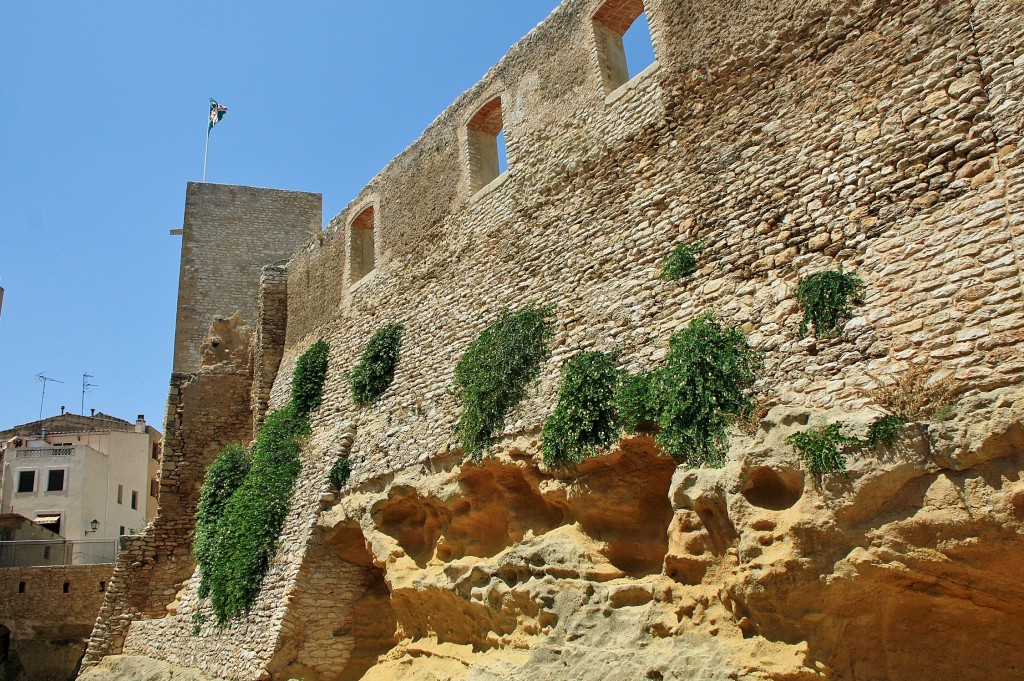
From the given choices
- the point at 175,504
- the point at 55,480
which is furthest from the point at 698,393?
the point at 55,480

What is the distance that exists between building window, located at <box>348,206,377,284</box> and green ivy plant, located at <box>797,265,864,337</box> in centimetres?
994

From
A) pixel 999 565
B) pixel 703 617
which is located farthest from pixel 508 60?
pixel 999 565

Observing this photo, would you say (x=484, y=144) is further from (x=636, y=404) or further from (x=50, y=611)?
(x=50, y=611)

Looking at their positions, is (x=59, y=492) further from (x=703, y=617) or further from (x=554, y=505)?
(x=703, y=617)

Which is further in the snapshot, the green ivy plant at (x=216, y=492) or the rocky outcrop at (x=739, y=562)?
the green ivy plant at (x=216, y=492)

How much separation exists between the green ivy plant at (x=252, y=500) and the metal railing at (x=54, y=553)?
10.4 m

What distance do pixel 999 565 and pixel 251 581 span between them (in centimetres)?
1064

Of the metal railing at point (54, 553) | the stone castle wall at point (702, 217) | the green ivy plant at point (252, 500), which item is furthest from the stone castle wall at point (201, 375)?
the metal railing at point (54, 553)

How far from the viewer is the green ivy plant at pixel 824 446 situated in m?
6.41

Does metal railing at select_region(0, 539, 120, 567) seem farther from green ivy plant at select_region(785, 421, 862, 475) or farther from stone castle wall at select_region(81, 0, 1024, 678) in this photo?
green ivy plant at select_region(785, 421, 862, 475)

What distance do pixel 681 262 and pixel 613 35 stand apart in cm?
412

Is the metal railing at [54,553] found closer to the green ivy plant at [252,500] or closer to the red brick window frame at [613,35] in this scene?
the green ivy plant at [252,500]

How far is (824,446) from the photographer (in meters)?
6.52

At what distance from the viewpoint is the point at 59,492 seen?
1283 inches
